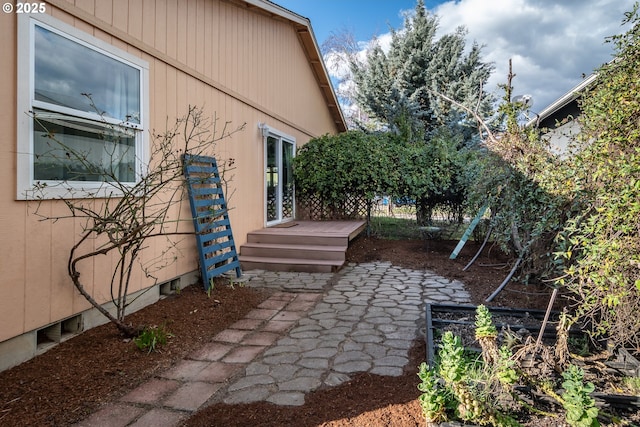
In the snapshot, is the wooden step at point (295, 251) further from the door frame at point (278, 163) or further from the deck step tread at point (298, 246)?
the door frame at point (278, 163)

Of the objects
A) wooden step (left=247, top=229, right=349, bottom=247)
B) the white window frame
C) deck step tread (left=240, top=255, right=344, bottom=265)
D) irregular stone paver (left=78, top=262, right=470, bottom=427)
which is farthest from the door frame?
the white window frame

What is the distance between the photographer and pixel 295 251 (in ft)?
20.5

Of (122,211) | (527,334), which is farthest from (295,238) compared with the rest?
(527,334)

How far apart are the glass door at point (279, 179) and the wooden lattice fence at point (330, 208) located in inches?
16.3

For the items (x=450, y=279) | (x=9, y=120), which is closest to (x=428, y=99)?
(x=450, y=279)

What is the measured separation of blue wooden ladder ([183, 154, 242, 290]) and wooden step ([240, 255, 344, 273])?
1.80 ft

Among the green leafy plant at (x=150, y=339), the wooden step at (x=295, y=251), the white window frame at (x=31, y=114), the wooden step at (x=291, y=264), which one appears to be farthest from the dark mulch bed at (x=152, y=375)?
the wooden step at (x=295, y=251)

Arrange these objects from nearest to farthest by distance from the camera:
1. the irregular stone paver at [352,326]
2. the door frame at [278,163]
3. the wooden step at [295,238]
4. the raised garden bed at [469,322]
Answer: the irregular stone paver at [352,326] < the raised garden bed at [469,322] < the wooden step at [295,238] < the door frame at [278,163]

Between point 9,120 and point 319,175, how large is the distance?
21.0 feet

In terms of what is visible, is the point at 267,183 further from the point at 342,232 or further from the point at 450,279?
the point at 450,279

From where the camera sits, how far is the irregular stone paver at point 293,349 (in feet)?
7.54

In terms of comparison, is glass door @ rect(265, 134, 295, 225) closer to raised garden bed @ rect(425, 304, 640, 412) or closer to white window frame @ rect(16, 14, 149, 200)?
white window frame @ rect(16, 14, 149, 200)

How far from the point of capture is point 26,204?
104 inches

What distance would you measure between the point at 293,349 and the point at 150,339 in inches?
43.0
